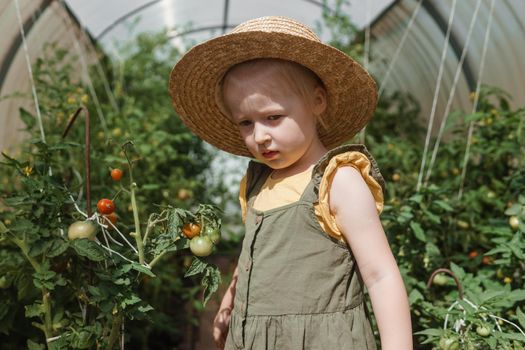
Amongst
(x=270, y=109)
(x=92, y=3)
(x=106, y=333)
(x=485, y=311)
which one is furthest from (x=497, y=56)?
(x=92, y=3)

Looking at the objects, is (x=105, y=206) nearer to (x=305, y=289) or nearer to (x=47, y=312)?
(x=47, y=312)

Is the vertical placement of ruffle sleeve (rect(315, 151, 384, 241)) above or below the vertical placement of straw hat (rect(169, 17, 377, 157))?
below

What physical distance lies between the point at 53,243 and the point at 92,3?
4.46 meters

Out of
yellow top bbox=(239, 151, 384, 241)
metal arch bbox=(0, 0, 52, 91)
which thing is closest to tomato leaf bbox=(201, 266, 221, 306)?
yellow top bbox=(239, 151, 384, 241)

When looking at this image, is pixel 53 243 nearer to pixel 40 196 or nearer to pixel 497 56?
pixel 40 196

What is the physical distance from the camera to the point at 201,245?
1250mm

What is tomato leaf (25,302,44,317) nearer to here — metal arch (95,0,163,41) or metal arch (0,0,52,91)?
metal arch (0,0,52,91)

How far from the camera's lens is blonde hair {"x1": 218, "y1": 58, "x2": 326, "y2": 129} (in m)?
→ 1.29

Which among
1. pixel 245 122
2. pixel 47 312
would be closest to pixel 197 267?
pixel 245 122

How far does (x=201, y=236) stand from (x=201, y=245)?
0.04 meters

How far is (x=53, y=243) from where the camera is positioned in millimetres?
1354

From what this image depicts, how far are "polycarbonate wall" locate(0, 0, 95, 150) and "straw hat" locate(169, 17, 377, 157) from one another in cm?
208

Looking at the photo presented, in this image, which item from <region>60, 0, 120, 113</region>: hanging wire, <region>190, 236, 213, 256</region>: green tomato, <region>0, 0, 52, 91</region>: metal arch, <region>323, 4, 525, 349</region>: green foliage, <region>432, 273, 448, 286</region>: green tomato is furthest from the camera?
Answer: <region>60, 0, 120, 113</region>: hanging wire

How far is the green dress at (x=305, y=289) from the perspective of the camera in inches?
47.6
